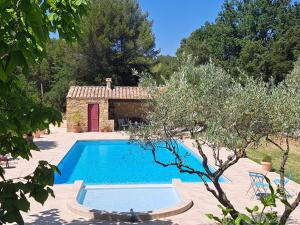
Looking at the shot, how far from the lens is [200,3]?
3497 cm

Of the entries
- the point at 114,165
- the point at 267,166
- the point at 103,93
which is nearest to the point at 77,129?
the point at 103,93

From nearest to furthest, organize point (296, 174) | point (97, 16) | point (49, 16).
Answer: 1. point (49, 16)
2. point (296, 174)
3. point (97, 16)

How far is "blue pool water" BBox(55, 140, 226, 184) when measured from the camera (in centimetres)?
1573

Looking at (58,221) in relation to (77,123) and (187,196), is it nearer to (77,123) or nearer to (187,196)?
(187,196)

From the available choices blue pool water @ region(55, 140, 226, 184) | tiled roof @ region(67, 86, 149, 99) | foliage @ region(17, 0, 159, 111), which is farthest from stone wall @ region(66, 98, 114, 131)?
foliage @ region(17, 0, 159, 111)

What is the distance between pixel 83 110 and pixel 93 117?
0.94 metres

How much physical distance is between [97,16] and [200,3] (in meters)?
10.1

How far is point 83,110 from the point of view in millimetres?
28484

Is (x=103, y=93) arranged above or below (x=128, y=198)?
above

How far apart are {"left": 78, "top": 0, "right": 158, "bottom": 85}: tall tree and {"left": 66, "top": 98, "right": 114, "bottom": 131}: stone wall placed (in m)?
10.4

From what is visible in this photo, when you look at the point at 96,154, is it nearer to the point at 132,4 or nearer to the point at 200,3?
the point at 200,3

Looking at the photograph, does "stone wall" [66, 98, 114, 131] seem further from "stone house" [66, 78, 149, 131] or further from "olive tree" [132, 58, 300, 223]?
"olive tree" [132, 58, 300, 223]

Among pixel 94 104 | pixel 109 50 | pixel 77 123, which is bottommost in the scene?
pixel 77 123

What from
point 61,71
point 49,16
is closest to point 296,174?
point 49,16
